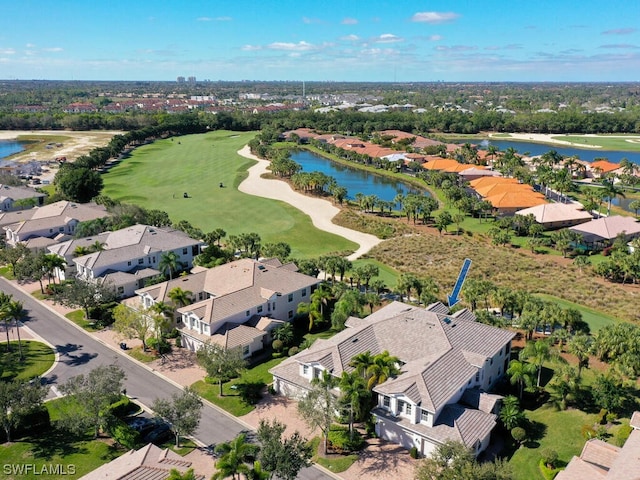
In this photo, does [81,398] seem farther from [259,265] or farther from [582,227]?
Answer: [582,227]

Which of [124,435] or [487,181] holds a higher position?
[487,181]

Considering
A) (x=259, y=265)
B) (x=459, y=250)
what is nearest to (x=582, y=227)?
(x=459, y=250)

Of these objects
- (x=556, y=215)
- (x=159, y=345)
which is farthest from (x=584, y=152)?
(x=159, y=345)

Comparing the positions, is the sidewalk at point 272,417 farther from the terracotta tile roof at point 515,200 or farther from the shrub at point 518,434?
the terracotta tile roof at point 515,200

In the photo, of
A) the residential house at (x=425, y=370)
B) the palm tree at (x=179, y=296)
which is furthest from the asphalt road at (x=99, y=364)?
the palm tree at (x=179, y=296)

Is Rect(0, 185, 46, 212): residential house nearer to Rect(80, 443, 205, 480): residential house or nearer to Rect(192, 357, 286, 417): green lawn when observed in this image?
Rect(192, 357, 286, 417): green lawn

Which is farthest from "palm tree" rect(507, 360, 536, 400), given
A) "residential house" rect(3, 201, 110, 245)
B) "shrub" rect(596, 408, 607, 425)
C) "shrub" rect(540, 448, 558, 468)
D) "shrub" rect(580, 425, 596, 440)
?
"residential house" rect(3, 201, 110, 245)

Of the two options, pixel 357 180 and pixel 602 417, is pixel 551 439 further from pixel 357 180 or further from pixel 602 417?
pixel 357 180
